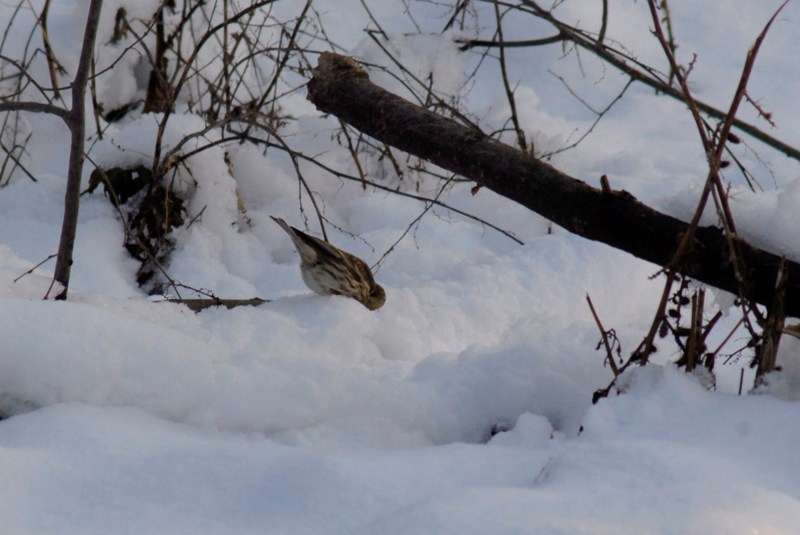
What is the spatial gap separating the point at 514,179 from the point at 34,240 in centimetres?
288

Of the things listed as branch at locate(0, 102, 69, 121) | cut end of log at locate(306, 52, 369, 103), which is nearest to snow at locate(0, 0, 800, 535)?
branch at locate(0, 102, 69, 121)

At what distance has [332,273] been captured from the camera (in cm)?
318

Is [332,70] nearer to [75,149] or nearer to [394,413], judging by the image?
[75,149]

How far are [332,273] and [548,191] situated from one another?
3.33ft

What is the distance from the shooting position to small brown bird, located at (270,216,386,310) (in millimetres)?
3158

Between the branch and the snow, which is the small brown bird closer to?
the snow

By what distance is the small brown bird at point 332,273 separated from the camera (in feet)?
10.4

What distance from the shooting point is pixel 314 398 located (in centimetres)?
216

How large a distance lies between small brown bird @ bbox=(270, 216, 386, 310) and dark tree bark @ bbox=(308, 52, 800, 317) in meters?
0.49

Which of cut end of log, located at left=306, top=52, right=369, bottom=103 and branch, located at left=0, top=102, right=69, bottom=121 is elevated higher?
cut end of log, located at left=306, top=52, right=369, bottom=103

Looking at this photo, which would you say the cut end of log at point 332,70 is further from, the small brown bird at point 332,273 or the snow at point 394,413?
the snow at point 394,413

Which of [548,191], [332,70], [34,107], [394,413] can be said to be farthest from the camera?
[332,70]

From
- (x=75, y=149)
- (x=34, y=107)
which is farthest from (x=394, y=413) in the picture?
(x=34, y=107)

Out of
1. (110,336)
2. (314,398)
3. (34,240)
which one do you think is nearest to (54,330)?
(110,336)
